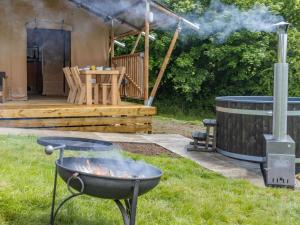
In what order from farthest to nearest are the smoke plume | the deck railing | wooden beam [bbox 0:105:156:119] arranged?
the smoke plume → the deck railing → wooden beam [bbox 0:105:156:119]

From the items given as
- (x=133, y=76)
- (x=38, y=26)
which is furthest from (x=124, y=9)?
(x=38, y=26)

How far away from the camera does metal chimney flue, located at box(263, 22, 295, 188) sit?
4.72 meters

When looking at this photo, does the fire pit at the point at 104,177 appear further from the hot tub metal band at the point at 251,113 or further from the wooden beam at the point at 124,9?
the wooden beam at the point at 124,9

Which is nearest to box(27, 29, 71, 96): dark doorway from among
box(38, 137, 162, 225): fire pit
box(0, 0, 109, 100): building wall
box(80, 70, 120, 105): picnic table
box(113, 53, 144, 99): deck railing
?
box(0, 0, 109, 100): building wall

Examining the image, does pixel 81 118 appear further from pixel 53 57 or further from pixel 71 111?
pixel 53 57

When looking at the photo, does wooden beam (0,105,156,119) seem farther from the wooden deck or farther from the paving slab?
the paving slab

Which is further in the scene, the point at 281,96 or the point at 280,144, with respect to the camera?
the point at 281,96

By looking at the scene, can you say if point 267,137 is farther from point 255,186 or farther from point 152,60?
point 152,60

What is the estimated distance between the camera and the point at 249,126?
5914 millimetres

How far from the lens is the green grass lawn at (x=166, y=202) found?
326 centimetres

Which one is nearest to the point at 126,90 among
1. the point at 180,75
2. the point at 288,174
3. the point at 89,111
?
the point at 89,111

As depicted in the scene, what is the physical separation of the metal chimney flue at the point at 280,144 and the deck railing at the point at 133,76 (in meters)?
4.63

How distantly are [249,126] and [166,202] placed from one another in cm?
259

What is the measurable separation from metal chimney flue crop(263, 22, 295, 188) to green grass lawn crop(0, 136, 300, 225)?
30 centimetres
